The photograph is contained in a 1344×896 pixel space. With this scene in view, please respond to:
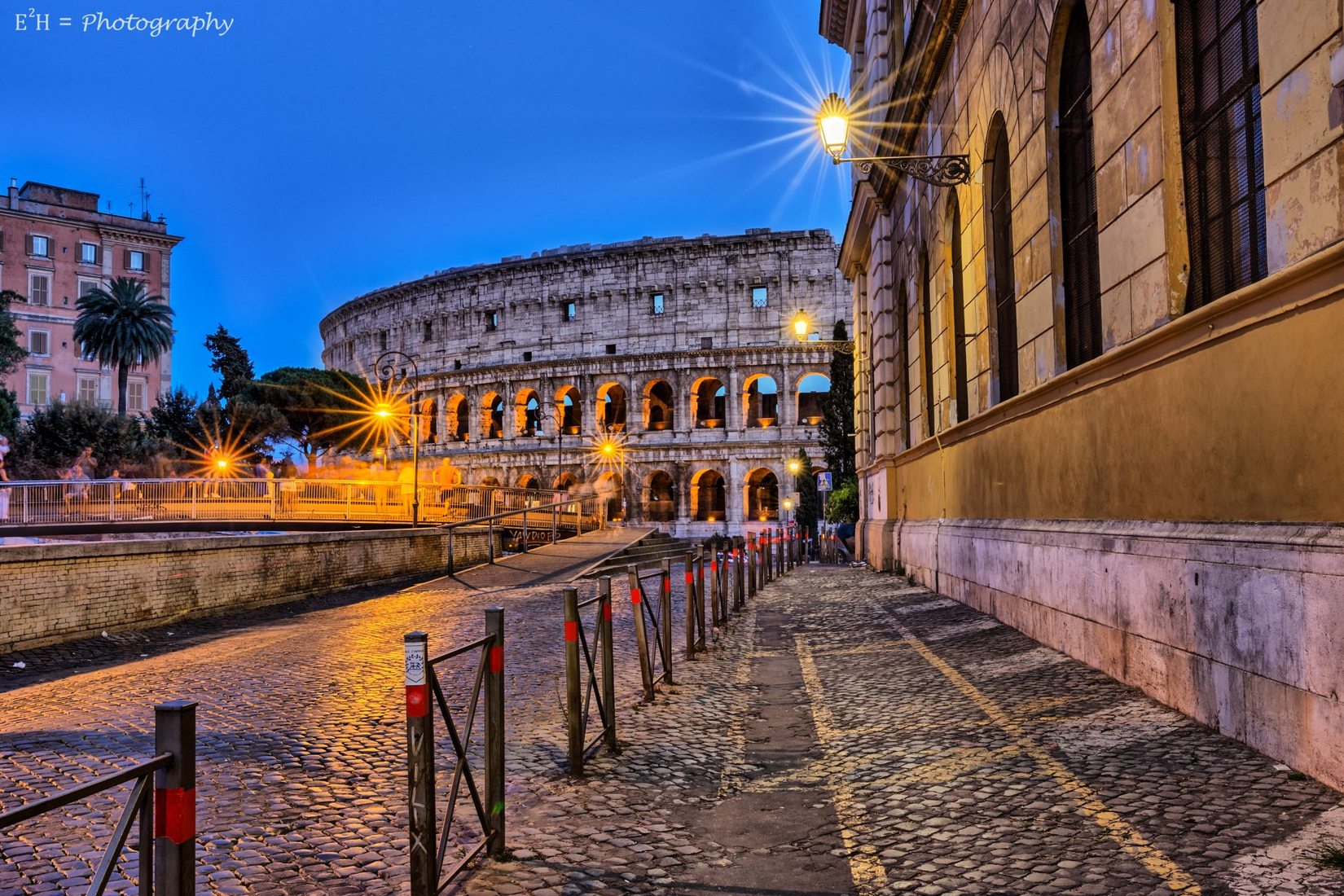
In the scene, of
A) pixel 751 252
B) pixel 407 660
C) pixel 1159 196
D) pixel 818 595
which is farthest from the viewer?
pixel 751 252

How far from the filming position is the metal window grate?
12.3m

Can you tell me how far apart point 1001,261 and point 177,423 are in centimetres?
6238

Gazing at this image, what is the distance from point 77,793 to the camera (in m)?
2.19

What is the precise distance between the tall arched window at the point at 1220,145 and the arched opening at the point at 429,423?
66.7 meters

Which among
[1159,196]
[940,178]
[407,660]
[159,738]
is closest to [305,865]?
[407,660]

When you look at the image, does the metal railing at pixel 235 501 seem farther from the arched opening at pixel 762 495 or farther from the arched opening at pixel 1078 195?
the arched opening at pixel 762 495

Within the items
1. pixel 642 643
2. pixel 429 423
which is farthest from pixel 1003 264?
pixel 429 423

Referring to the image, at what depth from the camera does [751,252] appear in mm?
63375

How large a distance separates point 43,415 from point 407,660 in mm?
57034

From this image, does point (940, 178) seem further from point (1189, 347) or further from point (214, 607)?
point (214, 607)

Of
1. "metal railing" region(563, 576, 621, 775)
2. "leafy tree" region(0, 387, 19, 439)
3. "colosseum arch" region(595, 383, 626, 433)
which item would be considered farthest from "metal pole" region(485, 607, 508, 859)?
"colosseum arch" region(595, 383, 626, 433)

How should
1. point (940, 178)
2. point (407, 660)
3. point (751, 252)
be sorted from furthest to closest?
point (751, 252)
point (940, 178)
point (407, 660)

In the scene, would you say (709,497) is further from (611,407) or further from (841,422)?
(841,422)

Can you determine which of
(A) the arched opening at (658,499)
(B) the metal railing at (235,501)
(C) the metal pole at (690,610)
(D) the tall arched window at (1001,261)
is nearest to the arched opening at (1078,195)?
(D) the tall arched window at (1001,261)
